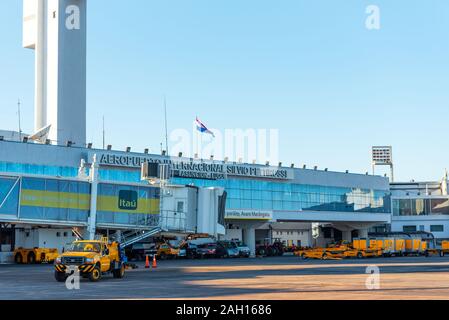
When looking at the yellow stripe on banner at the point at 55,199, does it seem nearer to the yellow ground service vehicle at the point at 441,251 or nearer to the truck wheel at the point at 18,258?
the truck wheel at the point at 18,258

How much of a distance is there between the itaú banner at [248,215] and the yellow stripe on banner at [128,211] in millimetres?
32642

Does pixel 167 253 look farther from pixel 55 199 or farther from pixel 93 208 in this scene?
pixel 55 199

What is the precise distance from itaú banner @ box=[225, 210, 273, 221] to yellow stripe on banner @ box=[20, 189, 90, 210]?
36002 millimetres

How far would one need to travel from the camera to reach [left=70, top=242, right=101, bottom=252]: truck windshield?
32062 millimetres

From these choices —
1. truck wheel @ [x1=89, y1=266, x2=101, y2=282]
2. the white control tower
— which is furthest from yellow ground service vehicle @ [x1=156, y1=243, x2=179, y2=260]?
truck wheel @ [x1=89, y1=266, x2=101, y2=282]

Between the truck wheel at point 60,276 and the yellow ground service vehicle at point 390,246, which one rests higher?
the truck wheel at point 60,276

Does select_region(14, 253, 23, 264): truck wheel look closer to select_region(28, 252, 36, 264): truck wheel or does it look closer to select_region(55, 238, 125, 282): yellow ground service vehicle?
select_region(28, 252, 36, 264): truck wheel

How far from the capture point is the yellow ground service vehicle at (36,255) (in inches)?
2282

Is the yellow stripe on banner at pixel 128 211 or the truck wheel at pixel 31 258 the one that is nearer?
the yellow stripe on banner at pixel 128 211

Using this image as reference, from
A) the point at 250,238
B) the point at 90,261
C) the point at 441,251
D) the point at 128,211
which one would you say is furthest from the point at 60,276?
the point at 441,251

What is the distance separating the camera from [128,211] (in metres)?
45.8

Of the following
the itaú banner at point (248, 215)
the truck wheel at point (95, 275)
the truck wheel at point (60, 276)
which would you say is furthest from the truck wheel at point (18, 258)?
the truck wheel at point (95, 275)

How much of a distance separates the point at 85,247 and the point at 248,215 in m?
49.0

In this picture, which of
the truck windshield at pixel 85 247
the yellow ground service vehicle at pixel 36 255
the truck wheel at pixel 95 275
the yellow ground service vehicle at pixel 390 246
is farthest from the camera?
the yellow ground service vehicle at pixel 390 246
